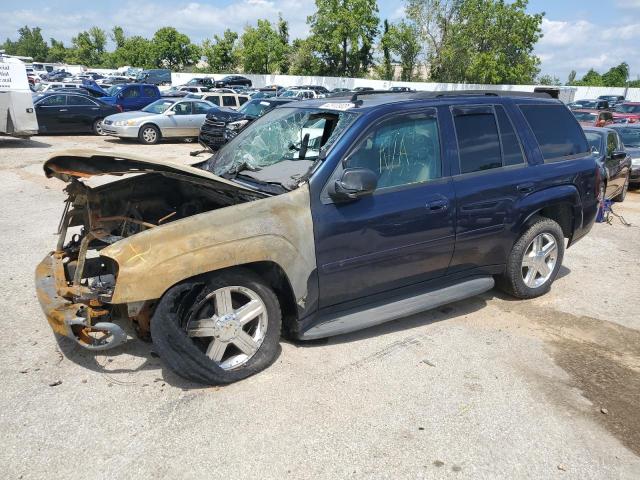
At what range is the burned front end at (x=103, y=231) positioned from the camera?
10.8ft

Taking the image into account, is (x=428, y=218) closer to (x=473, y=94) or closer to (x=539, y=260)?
(x=473, y=94)

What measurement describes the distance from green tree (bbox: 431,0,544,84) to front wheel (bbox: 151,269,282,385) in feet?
175

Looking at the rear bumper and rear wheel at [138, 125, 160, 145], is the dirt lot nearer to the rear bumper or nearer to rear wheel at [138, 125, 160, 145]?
the rear bumper

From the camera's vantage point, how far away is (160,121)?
17.6 metres

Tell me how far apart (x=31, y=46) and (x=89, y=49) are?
64.3ft

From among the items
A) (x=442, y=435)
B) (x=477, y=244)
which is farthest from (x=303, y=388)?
(x=477, y=244)

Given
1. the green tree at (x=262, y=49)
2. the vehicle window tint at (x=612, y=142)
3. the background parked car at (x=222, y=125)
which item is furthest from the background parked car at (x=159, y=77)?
the vehicle window tint at (x=612, y=142)

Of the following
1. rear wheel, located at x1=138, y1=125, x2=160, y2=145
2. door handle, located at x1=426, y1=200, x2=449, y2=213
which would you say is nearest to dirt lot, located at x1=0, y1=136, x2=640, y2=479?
door handle, located at x1=426, y1=200, x2=449, y2=213

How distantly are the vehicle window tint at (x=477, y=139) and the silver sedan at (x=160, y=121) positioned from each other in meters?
14.8

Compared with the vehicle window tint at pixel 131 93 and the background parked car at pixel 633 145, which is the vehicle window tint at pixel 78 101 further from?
Answer: the background parked car at pixel 633 145

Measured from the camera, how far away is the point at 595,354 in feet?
13.7

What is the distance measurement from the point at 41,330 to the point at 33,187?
272 inches

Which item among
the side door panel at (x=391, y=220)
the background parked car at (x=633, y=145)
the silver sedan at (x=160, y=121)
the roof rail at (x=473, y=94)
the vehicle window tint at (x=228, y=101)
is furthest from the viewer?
the vehicle window tint at (x=228, y=101)

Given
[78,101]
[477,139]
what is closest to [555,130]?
[477,139]
